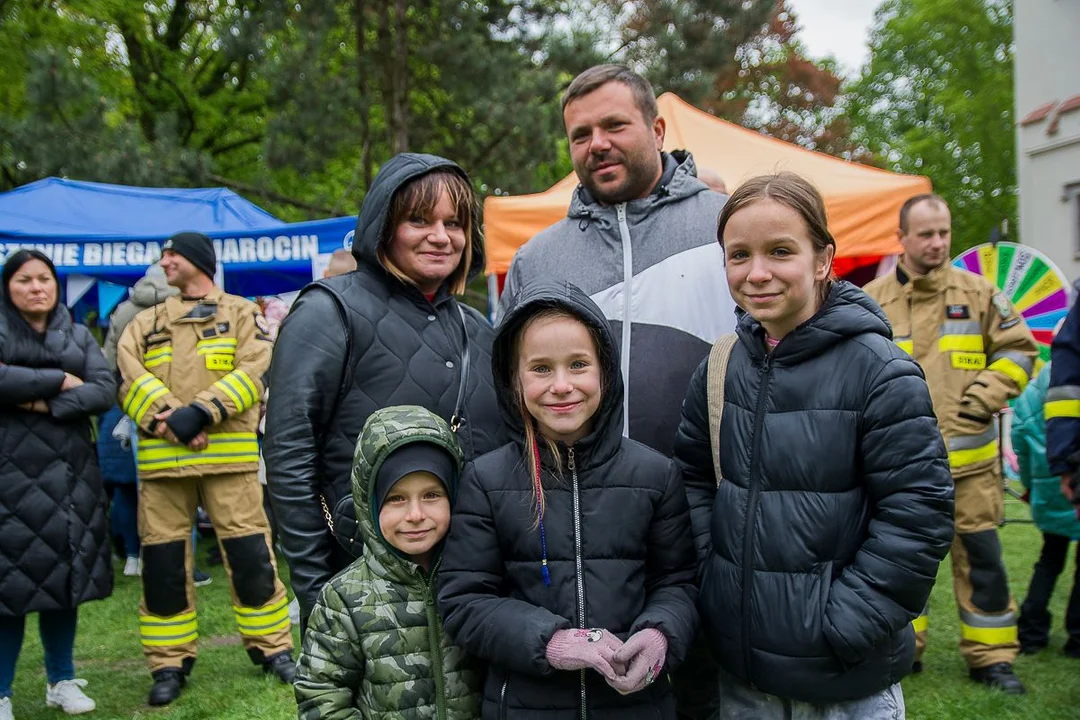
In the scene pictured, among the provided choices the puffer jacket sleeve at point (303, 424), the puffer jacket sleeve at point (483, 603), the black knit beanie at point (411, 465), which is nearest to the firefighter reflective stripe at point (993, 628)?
the puffer jacket sleeve at point (483, 603)

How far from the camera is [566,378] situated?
82.0 inches

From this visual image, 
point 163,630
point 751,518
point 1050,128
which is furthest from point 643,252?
point 1050,128

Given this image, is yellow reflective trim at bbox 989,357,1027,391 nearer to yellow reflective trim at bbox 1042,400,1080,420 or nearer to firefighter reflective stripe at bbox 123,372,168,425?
yellow reflective trim at bbox 1042,400,1080,420

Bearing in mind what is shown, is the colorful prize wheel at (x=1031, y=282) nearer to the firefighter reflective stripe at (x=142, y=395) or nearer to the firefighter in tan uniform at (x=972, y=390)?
the firefighter in tan uniform at (x=972, y=390)

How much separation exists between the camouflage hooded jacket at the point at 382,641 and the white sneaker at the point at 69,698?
2965 millimetres

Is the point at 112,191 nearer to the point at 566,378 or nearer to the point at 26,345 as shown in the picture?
the point at 26,345

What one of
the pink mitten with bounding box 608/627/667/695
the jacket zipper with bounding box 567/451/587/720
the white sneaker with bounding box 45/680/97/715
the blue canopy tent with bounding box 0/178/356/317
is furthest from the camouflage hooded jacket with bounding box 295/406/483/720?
the blue canopy tent with bounding box 0/178/356/317

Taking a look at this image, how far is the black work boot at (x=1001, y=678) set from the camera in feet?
13.9

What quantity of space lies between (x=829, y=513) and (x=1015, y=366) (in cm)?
282

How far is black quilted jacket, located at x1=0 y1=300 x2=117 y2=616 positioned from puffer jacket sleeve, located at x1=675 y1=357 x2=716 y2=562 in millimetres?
3196

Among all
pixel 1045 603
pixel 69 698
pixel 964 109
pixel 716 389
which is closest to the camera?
pixel 716 389

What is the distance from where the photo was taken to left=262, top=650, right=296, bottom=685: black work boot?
4707 mm

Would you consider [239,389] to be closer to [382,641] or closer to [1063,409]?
[382,641]

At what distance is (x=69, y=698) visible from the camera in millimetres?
4383
